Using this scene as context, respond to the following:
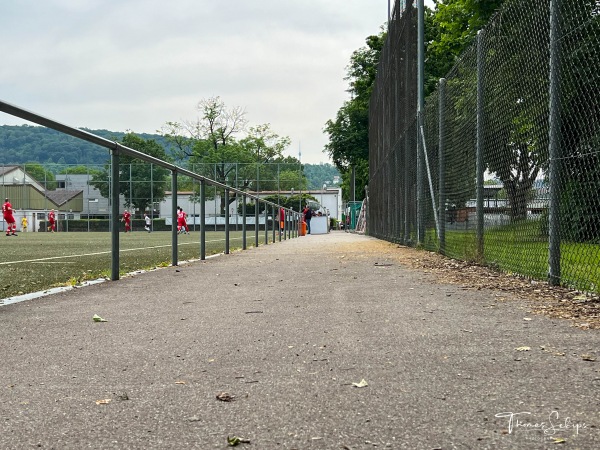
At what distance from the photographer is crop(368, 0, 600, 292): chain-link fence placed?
5000 millimetres

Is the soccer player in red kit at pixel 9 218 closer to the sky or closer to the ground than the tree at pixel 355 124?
closer to the ground

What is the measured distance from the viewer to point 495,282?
19.8 feet

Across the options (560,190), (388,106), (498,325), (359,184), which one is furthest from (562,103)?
Answer: (359,184)

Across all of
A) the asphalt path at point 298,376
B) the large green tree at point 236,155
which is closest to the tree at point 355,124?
the large green tree at point 236,155

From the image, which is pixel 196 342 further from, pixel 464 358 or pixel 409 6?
pixel 409 6

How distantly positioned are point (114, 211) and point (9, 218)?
926 mm

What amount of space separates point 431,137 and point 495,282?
5.52 m

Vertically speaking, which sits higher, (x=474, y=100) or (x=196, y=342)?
(x=474, y=100)

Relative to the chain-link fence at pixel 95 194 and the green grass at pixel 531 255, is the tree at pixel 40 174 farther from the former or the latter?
the green grass at pixel 531 255

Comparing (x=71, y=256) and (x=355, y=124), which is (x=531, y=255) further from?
(x=355, y=124)

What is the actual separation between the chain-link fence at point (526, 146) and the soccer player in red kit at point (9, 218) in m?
3.82

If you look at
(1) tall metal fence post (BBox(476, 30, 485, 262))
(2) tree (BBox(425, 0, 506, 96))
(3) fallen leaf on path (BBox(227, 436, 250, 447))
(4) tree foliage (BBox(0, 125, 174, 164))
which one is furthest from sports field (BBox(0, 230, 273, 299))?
(2) tree (BBox(425, 0, 506, 96))

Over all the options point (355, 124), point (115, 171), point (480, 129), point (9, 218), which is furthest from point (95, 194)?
point (355, 124)

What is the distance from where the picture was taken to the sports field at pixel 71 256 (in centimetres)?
595
